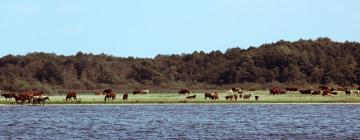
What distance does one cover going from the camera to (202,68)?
151125mm

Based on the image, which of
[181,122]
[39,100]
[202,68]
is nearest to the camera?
[181,122]

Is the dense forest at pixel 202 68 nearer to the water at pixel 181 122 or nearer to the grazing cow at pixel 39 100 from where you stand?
the grazing cow at pixel 39 100

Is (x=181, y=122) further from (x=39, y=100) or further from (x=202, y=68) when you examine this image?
(x=202, y=68)

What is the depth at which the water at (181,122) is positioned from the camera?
4859 cm

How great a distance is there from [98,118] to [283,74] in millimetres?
76196

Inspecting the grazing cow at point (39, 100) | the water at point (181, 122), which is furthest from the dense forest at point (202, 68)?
the water at point (181, 122)

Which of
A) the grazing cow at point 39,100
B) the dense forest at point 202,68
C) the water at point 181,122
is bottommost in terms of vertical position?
the water at point 181,122

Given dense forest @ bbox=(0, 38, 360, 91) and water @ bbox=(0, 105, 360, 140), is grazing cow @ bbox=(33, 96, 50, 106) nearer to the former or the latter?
water @ bbox=(0, 105, 360, 140)

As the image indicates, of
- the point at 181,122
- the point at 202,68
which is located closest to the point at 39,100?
the point at 181,122

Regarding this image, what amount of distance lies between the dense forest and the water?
50.0 m

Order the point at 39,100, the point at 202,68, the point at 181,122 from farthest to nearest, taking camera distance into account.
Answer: the point at 202,68 → the point at 39,100 → the point at 181,122

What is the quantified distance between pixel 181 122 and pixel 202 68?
92.2m

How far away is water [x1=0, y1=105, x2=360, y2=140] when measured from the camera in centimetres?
4859

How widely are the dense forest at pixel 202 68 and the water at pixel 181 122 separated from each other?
4999 cm
